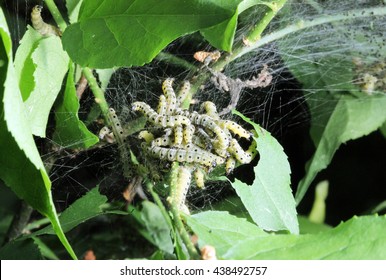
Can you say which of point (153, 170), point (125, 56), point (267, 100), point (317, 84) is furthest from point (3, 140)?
point (317, 84)

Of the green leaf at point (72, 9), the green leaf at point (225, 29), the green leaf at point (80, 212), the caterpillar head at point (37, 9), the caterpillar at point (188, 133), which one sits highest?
the caterpillar head at point (37, 9)

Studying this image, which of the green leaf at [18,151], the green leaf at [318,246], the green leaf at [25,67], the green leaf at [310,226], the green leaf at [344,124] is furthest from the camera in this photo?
the green leaf at [310,226]

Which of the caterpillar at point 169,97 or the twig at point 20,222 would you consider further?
the twig at point 20,222

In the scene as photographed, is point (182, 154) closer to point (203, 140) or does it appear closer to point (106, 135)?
point (203, 140)

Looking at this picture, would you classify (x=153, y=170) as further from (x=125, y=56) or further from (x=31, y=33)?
(x=31, y=33)

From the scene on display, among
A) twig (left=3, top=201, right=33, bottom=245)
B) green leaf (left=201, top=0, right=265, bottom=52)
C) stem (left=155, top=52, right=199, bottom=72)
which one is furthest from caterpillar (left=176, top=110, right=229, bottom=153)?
twig (left=3, top=201, right=33, bottom=245)

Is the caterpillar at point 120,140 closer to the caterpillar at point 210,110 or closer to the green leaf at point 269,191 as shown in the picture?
the caterpillar at point 210,110

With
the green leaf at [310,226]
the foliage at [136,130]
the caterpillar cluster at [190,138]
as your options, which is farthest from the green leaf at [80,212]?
the green leaf at [310,226]
